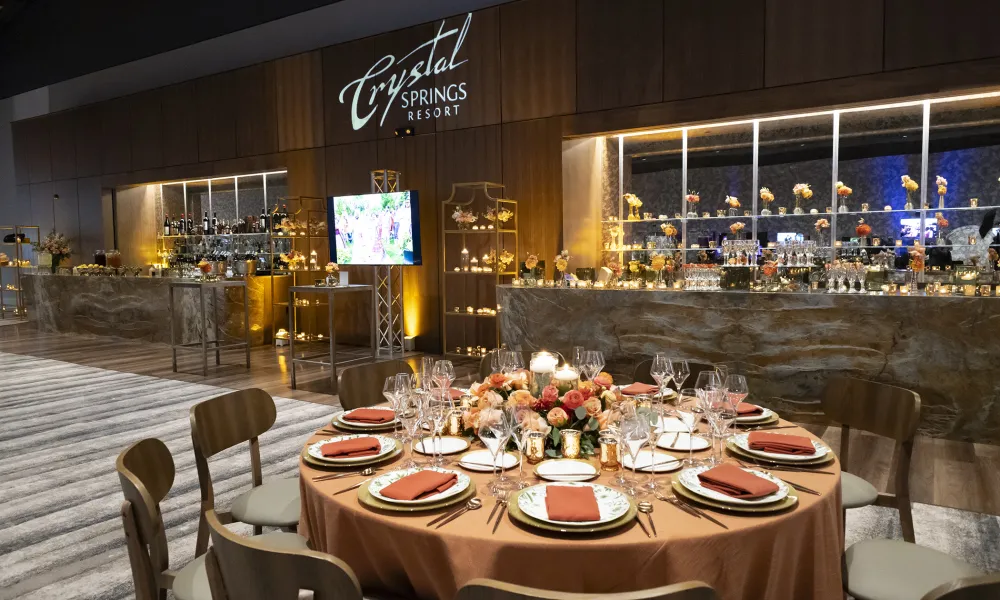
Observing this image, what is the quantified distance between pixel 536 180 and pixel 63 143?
32.7 feet

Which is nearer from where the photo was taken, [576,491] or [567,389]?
[576,491]

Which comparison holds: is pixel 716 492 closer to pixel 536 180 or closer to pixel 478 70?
pixel 536 180

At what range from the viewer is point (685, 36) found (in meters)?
6.25

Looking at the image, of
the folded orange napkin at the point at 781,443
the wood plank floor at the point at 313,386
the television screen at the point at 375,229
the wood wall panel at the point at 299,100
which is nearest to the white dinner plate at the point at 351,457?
the folded orange napkin at the point at 781,443

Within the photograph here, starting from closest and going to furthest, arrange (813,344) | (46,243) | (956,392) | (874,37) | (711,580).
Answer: (711,580), (956,392), (813,344), (874,37), (46,243)

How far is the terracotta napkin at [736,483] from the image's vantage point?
5.35 feet

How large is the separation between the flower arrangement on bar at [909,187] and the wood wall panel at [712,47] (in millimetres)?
1495

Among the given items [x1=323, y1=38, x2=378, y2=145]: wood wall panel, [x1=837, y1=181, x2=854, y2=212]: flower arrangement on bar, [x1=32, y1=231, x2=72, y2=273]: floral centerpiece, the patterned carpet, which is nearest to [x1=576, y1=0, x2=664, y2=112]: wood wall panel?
[x1=837, y1=181, x2=854, y2=212]: flower arrangement on bar

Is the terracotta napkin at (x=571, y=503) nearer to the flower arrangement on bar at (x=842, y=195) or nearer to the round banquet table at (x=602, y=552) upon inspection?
the round banquet table at (x=602, y=552)

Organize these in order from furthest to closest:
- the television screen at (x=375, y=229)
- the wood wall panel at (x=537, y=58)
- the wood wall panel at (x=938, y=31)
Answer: the television screen at (x=375, y=229) < the wood wall panel at (x=537, y=58) < the wood wall panel at (x=938, y=31)

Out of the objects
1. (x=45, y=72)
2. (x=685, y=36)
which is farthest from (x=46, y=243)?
(x=685, y=36)

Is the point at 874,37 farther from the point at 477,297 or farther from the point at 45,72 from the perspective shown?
the point at 45,72

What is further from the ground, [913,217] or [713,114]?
[713,114]

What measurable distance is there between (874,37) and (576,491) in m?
5.41
